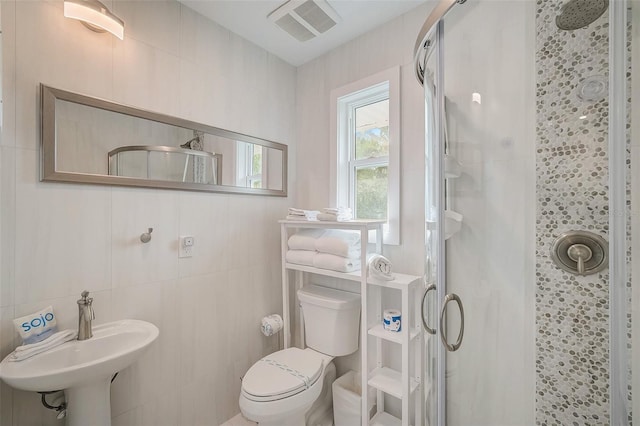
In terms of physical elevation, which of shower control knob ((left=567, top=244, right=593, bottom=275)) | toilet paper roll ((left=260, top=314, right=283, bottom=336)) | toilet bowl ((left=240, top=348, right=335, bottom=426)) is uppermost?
shower control knob ((left=567, top=244, right=593, bottom=275))

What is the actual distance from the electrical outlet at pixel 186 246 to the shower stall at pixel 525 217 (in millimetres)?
1363

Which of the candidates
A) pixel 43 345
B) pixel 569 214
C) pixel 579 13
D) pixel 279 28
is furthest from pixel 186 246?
pixel 579 13

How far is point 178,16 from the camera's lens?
5.09 feet

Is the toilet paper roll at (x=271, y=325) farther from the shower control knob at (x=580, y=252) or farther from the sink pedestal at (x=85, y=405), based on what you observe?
the shower control knob at (x=580, y=252)

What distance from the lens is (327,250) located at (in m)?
1.64

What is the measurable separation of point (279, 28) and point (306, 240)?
141cm

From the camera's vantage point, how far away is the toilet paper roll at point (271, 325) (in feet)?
6.20

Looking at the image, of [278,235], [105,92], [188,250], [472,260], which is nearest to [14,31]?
[105,92]

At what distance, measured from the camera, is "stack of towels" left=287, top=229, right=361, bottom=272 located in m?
1.57

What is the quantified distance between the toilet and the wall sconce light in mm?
1733

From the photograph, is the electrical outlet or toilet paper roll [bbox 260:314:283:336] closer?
the electrical outlet

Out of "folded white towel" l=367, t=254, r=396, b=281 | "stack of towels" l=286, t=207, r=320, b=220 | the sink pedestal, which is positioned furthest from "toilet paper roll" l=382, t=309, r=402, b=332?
the sink pedestal

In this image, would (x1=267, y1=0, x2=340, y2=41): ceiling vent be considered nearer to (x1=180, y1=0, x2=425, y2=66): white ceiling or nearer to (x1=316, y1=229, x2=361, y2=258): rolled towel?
(x1=180, y1=0, x2=425, y2=66): white ceiling

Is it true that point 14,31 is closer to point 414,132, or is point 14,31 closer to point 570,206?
point 414,132
